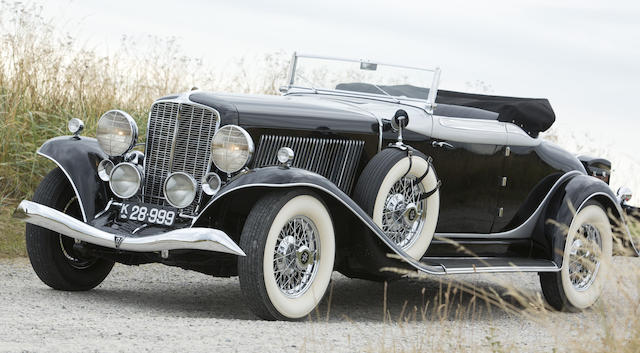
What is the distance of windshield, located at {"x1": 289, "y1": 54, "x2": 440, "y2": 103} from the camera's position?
7.35 meters

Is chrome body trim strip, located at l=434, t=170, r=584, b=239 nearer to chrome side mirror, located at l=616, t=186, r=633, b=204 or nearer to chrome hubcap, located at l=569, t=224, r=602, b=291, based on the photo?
chrome hubcap, located at l=569, t=224, r=602, b=291

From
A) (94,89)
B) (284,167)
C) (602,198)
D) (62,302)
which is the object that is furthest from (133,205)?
(94,89)

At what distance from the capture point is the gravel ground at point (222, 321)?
14.6 feet

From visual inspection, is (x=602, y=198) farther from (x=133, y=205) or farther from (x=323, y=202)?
(x=133, y=205)

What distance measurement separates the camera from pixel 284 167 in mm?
5477

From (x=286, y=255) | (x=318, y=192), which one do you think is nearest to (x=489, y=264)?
(x=318, y=192)

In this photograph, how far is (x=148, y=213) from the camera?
5895 millimetres

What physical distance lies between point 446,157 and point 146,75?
18.4 ft

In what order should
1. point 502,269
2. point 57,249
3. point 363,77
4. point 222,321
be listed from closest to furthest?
point 222,321, point 57,249, point 502,269, point 363,77

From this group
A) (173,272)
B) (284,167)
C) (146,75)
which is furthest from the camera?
(146,75)

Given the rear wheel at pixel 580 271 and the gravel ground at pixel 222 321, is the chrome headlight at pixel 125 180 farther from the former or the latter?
the rear wheel at pixel 580 271

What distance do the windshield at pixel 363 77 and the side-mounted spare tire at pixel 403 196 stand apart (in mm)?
1033

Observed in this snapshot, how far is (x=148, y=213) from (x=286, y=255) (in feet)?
3.37

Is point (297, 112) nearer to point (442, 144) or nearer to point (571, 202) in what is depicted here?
point (442, 144)
